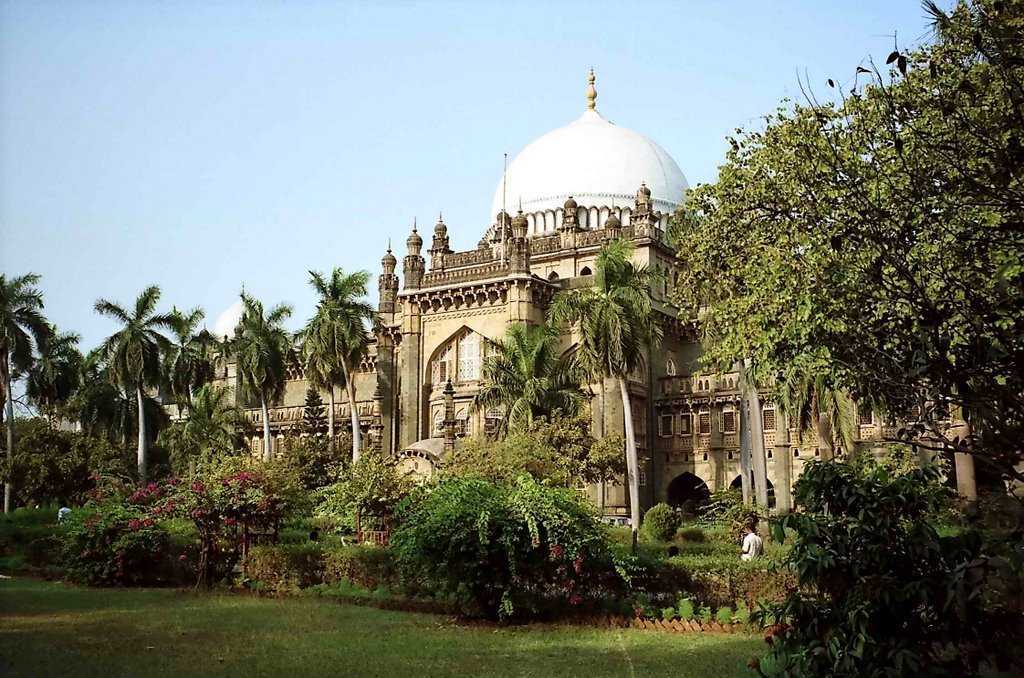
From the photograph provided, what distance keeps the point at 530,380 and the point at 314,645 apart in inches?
890

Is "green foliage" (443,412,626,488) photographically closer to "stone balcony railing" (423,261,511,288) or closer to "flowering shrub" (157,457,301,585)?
"flowering shrub" (157,457,301,585)

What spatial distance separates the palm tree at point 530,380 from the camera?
121 feet

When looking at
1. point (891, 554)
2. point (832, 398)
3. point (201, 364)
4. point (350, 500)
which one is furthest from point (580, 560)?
point (201, 364)

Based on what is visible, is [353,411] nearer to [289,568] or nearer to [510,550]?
[289,568]

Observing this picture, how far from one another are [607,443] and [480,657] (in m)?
23.7

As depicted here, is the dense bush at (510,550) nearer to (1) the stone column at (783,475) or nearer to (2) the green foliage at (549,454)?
(2) the green foliage at (549,454)

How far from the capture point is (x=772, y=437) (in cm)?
4081

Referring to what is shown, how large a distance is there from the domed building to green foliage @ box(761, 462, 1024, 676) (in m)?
24.7

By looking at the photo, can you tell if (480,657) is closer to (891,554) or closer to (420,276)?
(891,554)

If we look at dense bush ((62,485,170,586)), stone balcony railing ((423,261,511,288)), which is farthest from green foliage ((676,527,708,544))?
stone balcony railing ((423,261,511,288))

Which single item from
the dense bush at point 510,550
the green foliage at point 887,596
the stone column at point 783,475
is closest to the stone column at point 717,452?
the stone column at point 783,475

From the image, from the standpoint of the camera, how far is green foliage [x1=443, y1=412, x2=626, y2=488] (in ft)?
100

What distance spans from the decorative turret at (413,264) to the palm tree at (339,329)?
342cm

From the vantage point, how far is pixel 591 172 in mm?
53312
